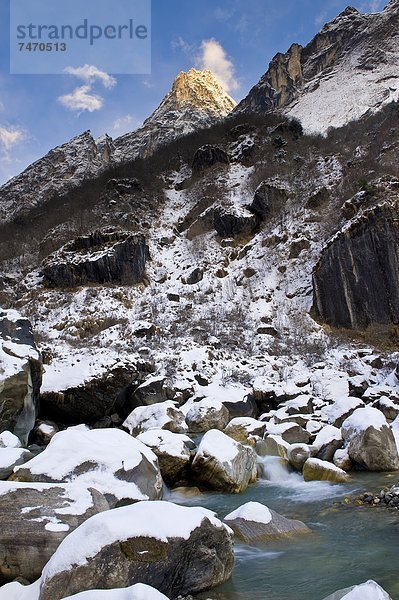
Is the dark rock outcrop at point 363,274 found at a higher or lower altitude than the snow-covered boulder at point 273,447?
higher

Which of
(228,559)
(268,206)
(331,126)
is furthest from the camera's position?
(331,126)

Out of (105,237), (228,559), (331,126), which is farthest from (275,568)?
(331,126)

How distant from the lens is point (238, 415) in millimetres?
14516

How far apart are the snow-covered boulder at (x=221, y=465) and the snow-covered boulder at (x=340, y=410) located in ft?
13.9

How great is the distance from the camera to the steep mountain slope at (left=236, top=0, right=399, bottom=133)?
156 feet

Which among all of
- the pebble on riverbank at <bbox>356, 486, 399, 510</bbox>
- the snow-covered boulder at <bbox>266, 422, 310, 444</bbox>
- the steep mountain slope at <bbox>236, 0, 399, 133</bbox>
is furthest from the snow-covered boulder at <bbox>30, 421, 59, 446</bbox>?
the steep mountain slope at <bbox>236, 0, 399, 133</bbox>

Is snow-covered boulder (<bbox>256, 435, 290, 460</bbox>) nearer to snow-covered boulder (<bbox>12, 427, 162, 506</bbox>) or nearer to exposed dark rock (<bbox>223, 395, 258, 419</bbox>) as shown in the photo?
exposed dark rock (<bbox>223, 395, 258, 419</bbox>)

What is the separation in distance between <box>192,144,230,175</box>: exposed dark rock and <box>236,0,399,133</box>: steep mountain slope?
1098cm

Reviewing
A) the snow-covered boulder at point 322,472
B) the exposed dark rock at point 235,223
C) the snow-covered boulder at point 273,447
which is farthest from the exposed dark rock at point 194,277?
the snow-covered boulder at point 322,472

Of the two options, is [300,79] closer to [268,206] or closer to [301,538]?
[268,206]

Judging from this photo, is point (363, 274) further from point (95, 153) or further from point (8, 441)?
point (95, 153)

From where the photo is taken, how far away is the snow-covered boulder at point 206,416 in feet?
43.6

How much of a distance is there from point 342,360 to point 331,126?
34.6 meters

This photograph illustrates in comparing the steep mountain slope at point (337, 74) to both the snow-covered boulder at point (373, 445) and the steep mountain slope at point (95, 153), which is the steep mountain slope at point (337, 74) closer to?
the steep mountain slope at point (95, 153)
